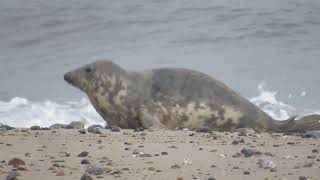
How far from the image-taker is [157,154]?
13.4 ft

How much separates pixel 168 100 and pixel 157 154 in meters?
2.01

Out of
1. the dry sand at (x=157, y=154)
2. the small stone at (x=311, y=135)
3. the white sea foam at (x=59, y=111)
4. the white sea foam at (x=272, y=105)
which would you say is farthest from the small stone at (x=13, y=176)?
the white sea foam at (x=272, y=105)

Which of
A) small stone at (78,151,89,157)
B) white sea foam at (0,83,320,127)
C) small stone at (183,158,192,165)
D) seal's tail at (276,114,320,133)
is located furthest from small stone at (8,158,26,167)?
white sea foam at (0,83,320,127)

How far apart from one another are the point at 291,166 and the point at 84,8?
12.2 m

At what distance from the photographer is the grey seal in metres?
6.04

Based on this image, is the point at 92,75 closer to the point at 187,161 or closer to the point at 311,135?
the point at 311,135

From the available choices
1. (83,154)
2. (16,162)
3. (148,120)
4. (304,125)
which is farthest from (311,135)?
(16,162)

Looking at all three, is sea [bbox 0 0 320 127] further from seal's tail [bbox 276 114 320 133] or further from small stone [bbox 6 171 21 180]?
small stone [bbox 6 171 21 180]

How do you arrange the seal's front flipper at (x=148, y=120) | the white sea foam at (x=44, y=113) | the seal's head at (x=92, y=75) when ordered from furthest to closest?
1. the white sea foam at (x=44, y=113)
2. the seal's head at (x=92, y=75)
3. the seal's front flipper at (x=148, y=120)

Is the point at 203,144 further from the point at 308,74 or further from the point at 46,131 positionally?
the point at 308,74

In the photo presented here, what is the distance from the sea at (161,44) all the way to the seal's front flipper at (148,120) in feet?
12.9

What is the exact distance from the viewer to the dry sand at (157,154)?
3.48 meters

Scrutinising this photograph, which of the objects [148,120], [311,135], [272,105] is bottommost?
[311,135]

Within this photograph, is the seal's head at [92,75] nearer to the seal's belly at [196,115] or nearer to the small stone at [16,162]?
the seal's belly at [196,115]
